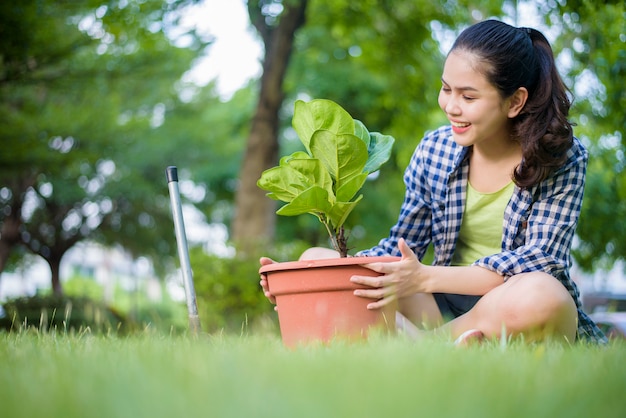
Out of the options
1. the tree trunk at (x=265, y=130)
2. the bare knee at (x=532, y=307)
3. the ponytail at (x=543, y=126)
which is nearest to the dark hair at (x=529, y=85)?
the ponytail at (x=543, y=126)

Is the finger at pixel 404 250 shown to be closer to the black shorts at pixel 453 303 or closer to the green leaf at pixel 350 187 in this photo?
the green leaf at pixel 350 187

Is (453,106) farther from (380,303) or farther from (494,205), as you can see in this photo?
(380,303)

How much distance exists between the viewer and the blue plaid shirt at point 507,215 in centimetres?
239

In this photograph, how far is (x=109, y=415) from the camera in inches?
40.3

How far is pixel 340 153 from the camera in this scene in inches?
87.1

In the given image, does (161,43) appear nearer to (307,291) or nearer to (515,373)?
(307,291)

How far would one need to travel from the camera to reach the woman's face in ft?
7.92

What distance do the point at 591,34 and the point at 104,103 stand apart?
929 centimetres

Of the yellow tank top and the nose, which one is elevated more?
the nose

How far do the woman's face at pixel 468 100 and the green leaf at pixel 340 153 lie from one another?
1.34ft

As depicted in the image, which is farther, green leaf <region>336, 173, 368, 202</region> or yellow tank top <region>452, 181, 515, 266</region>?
yellow tank top <region>452, 181, 515, 266</region>

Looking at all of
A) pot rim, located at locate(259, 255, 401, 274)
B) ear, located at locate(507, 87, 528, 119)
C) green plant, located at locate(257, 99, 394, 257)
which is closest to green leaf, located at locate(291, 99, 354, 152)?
green plant, located at locate(257, 99, 394, 257)

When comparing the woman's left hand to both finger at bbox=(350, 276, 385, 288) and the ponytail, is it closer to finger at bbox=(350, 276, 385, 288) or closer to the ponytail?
finger at bbox=(350, 276, 385, 288)

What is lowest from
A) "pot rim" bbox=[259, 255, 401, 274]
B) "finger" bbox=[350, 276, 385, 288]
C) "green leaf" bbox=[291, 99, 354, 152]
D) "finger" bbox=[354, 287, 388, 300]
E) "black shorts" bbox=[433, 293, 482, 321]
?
"black shorts" bbox=[433, 293, 482, 321]
